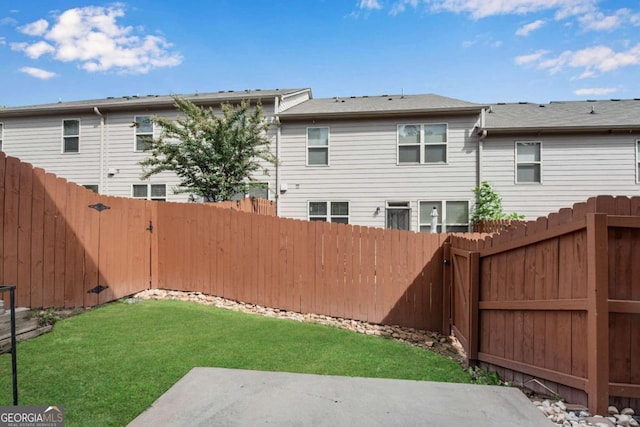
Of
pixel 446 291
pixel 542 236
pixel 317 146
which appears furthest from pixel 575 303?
pixel 317 146

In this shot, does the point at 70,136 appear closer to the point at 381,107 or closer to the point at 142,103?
the point at 142,103

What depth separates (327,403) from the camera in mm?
2664

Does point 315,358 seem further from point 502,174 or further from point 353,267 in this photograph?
point 502,174

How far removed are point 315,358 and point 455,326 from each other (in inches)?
94.6

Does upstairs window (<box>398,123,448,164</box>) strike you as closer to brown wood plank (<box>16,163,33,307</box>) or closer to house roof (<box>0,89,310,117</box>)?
house roof (<box>0,89,310,117</box>)

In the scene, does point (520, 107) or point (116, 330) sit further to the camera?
point (520, 107)

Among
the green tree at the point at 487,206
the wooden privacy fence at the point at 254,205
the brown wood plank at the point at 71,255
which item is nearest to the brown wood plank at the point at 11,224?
the brown wood plank at the point at 71,255

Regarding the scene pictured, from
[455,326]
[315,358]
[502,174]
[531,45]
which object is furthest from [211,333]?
[531,45]

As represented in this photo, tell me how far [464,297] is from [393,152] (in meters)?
7.77

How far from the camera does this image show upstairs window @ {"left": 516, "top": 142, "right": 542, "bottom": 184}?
11.0 m

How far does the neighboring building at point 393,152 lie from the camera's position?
10883 millimetres

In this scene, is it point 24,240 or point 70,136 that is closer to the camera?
point 24,240

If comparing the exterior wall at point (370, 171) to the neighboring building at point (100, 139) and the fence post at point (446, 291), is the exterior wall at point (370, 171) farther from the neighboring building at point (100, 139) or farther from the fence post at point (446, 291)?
the fence post at point (446, 291)

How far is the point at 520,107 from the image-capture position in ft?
42.4
